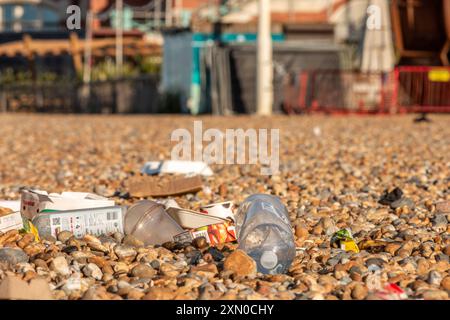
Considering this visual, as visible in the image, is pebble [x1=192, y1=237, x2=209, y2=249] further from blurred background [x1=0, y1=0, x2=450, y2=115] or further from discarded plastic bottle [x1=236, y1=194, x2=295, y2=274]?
blurred background [x1=0, y1=0, x2=450, y2=115]

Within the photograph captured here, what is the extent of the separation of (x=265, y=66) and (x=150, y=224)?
19.9m

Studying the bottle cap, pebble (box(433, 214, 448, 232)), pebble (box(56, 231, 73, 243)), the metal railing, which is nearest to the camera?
the bottle cap

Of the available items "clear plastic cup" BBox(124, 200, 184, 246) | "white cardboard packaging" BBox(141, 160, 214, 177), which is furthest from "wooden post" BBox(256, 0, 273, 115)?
"clear plastic cup" BBox(124, 200, 184, 246)

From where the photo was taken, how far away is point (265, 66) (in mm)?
25922

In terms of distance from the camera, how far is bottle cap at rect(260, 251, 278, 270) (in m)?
5.23

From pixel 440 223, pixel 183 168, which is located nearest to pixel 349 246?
pixel 440 223

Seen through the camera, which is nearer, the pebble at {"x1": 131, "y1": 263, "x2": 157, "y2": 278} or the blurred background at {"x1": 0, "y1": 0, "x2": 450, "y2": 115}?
the pebble at {"x1": 131, "y1": 263, "x2": 157, "y2": 278}

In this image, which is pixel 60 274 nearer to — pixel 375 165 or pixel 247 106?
pixel 375 165

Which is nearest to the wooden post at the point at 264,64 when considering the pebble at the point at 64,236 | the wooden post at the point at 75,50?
the wooden post at the point at 75,50

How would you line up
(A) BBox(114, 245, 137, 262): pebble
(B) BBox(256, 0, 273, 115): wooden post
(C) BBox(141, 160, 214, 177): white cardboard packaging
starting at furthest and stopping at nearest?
(B) BBox(256, 0, 273, 115): wooden post, (C) BBox(141, 160, 214, 177): white cardboard packaging, (A) BBox(114, 245, 137, 262): pebble

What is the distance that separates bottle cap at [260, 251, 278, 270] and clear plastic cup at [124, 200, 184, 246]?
1047 mm

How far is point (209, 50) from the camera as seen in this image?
91.7 ft

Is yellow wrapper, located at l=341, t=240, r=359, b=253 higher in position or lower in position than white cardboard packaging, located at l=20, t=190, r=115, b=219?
lower

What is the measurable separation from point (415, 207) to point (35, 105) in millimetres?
28803
